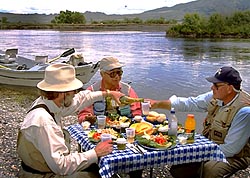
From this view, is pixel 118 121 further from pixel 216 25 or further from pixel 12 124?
pixel 216 25

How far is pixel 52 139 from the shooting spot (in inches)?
99.1

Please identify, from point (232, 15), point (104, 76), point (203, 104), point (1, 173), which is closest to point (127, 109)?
point (104, 76)

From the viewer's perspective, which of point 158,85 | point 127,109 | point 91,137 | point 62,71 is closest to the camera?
point 62,71

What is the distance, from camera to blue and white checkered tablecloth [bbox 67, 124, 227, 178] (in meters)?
2.76

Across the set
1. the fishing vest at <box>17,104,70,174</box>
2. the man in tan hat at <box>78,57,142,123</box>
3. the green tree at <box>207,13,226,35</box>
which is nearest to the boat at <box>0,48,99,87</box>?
the man in tan hat at <box>78,57,142,123</box>

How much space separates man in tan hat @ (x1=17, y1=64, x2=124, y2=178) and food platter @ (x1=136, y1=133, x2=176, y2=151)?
0.93 feet

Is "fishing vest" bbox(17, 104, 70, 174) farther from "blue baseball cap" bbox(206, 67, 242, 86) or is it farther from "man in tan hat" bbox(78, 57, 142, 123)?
"blue baseball cap" bbox(206, 67, 242, 86)

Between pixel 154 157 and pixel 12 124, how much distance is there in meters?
5.11

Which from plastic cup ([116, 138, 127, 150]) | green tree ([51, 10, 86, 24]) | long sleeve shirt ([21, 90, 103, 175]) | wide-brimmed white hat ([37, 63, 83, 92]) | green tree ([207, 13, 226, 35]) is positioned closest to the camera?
long sleeve shirt ([21, 90, 103, 175])

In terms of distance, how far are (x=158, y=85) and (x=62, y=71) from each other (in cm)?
1251

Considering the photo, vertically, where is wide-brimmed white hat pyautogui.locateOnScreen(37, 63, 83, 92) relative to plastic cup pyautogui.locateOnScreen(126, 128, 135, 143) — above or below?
above

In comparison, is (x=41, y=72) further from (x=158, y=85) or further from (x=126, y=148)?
(x=126, y=148)

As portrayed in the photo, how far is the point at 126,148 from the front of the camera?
2.93 metres

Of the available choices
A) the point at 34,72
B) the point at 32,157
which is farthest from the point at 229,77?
the point at 34,72
